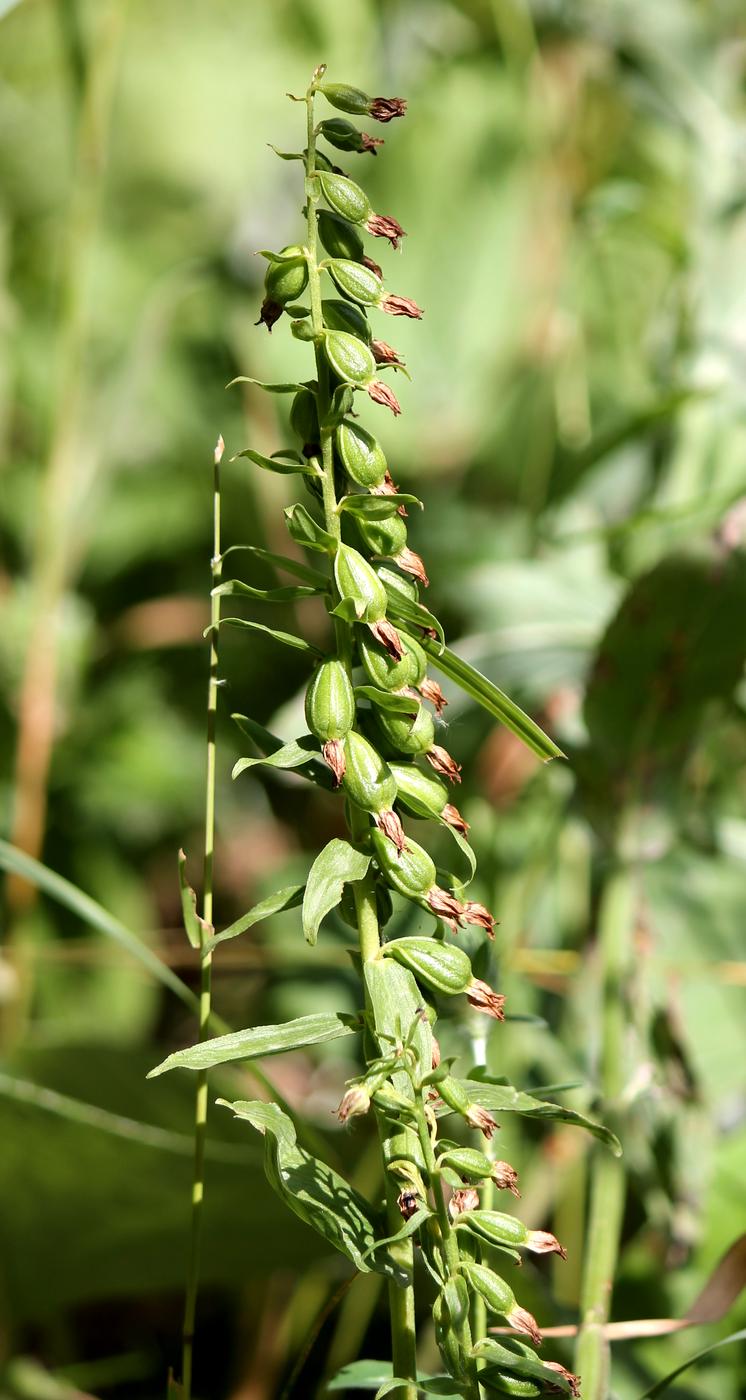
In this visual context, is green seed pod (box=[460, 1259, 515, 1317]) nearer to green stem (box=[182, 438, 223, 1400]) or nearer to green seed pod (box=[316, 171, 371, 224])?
green stem (box=[182, 438, 223, 1400])

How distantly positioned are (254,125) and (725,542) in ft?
3.45

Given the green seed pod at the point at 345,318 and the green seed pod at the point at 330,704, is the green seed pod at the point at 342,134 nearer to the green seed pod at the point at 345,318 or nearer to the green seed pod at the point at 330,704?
the green seed pod at the point at 345,318

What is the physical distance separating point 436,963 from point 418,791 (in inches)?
2.0

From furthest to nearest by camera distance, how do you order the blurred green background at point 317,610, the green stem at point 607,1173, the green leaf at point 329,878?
the blurred green background at point 317,610 → the green stem at point 607,1173 → the green leaf at point 329,878

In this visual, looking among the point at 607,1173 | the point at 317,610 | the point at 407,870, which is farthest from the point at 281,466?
the point at 317,610

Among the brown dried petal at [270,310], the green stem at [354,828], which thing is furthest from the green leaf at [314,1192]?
the brown dried petal at [270,310]

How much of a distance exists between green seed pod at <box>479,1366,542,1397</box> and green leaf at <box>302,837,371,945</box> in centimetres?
14

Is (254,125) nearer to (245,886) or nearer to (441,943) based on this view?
(245,886)

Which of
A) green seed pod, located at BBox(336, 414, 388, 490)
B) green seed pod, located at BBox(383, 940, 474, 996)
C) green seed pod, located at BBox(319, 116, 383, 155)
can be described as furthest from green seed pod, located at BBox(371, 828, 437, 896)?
green seed pod, located at BBox(319, 116, 383, 155)

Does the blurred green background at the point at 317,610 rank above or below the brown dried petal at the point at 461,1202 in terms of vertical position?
above

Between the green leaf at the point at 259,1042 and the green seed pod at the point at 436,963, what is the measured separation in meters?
0.03

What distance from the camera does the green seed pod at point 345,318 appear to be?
1.23 feet

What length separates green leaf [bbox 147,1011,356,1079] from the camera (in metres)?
0.34

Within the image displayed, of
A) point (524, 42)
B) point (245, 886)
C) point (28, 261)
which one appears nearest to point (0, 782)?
point (245, 886)
